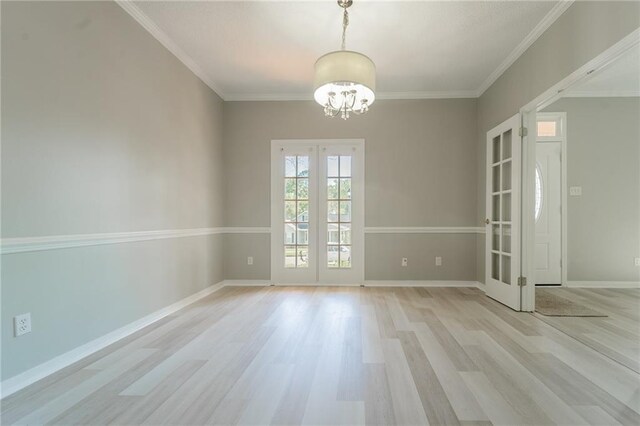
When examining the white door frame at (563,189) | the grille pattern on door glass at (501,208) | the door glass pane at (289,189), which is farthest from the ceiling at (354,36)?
the white door frame at (563,189)

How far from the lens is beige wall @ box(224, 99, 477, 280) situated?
461 centimetres

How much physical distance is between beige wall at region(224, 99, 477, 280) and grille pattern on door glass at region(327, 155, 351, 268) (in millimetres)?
302

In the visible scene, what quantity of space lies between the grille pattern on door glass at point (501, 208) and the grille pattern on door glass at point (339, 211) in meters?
1.92

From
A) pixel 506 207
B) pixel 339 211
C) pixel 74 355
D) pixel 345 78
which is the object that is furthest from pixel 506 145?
pixel 74 355

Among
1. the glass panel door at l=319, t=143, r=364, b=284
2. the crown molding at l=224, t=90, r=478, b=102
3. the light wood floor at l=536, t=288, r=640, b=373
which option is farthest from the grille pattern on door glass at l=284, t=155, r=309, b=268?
the light wood floor at l=536, t=288, r=640, b=373

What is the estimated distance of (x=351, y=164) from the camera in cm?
470

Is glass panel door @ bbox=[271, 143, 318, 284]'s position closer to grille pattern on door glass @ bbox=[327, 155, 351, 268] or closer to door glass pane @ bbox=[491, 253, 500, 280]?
grille pattern on door glass @ bbox=[327, 155, 351, 268]

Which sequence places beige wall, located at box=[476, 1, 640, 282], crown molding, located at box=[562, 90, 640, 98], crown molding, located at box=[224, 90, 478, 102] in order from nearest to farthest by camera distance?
beige wall, located at box=[476, 1, 640, 282] → crown molding, located at box=[562, 90, 640, 98] → crown molding, located at box=[224, 90, 478, 102]

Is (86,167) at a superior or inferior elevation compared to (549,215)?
superior

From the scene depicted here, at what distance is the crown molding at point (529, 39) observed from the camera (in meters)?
2.65

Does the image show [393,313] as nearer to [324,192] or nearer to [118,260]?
[324,192]

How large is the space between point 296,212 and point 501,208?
2.72 m

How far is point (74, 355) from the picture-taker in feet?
7.11

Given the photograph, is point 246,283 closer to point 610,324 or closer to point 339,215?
point 339,215
